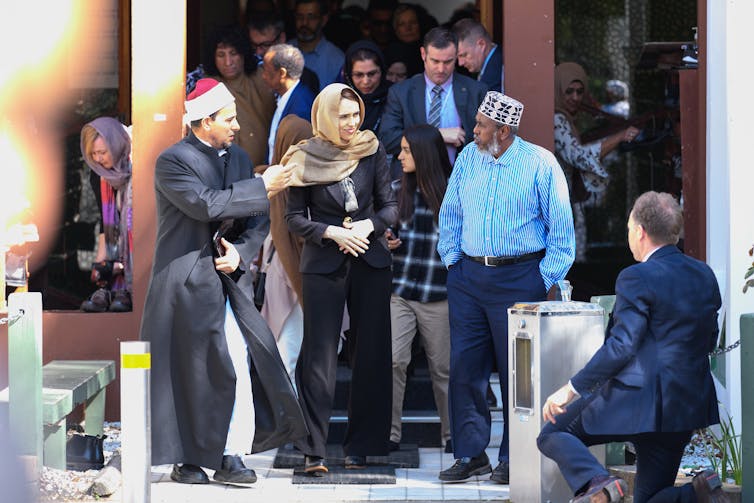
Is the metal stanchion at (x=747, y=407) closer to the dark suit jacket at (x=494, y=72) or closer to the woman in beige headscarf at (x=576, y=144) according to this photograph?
the dark suit jacket at (x=494, y=72)

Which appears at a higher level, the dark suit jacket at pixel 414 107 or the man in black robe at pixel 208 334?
the dark suit jacket at pixel 414 107

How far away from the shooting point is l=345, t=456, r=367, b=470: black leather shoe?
8.08 m

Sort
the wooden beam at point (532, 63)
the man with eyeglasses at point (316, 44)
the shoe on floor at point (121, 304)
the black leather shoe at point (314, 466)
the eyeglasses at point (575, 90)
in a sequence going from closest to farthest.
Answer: the black leather shoe at point (314, 466)
the wooden beam at point (532, 63)
the shoe on floor at point (121, 304)
the man with eyeglasses at point (316, 44)
the eyeglasses at point (575, 90)

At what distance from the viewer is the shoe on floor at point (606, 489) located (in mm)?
6133

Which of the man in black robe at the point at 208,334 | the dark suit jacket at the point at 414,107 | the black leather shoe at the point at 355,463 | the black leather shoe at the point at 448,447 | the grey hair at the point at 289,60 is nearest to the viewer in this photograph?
the man in black robe at the point at 208,334

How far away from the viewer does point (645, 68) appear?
41.9 feet

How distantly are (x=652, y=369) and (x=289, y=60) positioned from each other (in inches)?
153

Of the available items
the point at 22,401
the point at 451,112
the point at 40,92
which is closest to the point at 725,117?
the point at 451,112

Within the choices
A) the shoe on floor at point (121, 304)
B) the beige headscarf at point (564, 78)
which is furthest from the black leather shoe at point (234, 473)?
the beige headscarf at point (564, 78)

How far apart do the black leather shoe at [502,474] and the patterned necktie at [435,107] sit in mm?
2181

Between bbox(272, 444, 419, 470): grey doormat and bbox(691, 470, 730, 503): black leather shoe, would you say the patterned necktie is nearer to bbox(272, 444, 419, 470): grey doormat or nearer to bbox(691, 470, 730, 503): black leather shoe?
bbox(272, 444, 419, 470): grey doormat

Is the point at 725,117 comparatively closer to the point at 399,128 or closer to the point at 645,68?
the point at 399,128

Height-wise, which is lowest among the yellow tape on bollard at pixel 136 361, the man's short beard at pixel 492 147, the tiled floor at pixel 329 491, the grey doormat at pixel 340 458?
the tiled floor at pixel 329 491

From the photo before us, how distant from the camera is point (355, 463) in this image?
8.08 meters
